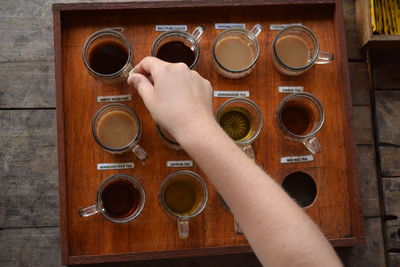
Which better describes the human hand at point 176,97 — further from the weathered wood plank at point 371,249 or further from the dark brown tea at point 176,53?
the weathered wood plank at point 371,249

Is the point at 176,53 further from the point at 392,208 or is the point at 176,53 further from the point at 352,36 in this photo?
the point at 392,208

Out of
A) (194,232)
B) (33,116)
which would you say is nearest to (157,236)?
(194,232)

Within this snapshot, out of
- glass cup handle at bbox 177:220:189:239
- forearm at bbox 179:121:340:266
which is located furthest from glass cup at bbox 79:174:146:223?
forearm at bbox 179:121:340:266

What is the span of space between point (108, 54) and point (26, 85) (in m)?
0.34

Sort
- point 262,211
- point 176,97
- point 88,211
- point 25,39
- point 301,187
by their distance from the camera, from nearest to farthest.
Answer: point 262,211
point 176,97
point 88,211
point 301,187
point 25,39

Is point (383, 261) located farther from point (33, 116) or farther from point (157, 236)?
point (33, 116)

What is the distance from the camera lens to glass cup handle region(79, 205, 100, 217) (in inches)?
37.1

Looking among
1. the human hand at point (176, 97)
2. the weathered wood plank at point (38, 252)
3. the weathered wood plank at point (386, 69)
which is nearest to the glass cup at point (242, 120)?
the human hand at point (176, 97)

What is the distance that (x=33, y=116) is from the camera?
1.15 metres

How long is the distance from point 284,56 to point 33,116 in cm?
75

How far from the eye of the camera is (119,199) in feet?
3.23

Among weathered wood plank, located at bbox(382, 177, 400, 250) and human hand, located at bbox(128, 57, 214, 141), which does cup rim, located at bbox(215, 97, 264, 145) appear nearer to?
human hand, located at bbox(128, 57, 214, 141)

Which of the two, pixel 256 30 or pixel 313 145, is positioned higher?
pixel 256 30

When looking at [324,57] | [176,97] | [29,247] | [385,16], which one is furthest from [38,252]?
[385,16]
